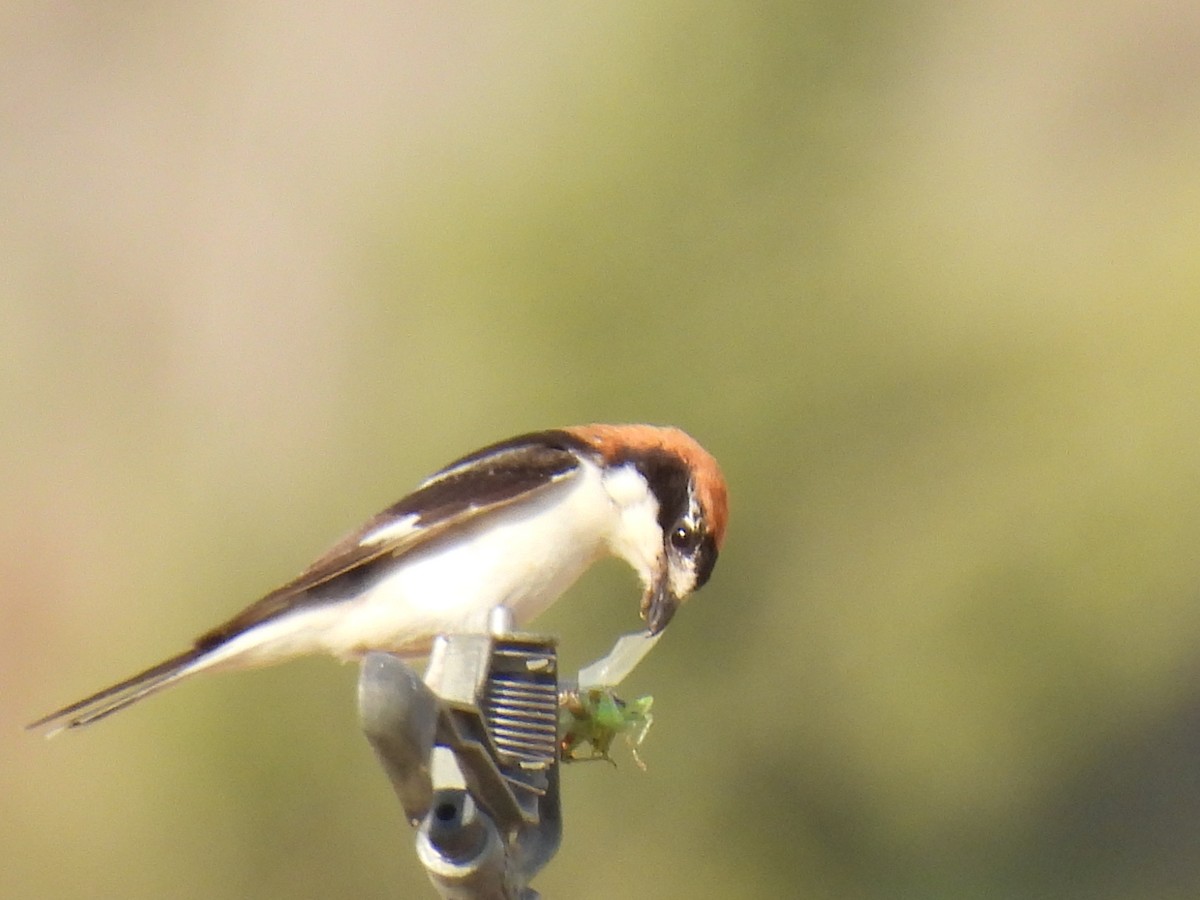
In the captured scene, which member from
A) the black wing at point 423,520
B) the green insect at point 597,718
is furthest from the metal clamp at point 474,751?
the black wing at point 423,520

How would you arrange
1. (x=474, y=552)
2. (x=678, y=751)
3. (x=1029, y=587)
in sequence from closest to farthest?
(x=474, y=552) < (x=678, y=751) < (x=1029, y=587)

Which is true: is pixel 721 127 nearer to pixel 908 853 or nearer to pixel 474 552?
pixel 908 853

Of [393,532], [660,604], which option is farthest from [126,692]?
[660,604]

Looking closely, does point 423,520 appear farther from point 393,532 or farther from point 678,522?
point 678,522

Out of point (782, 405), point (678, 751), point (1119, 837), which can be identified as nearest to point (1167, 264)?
point (782, 405)

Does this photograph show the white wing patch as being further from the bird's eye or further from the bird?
the bird's eye

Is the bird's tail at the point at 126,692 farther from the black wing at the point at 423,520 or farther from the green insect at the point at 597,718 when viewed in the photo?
the green insect at the point at 597,718

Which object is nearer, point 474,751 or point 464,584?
point 474,751
